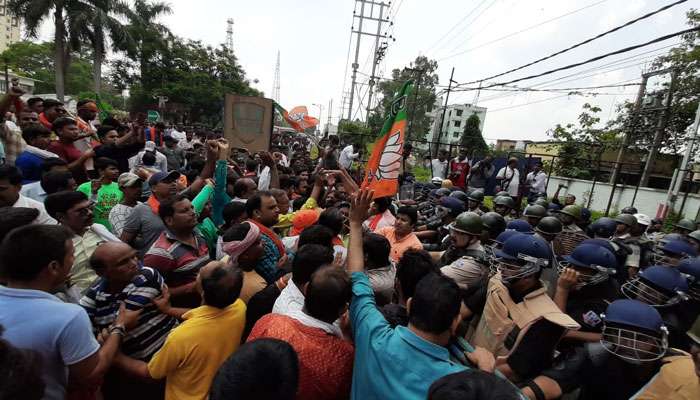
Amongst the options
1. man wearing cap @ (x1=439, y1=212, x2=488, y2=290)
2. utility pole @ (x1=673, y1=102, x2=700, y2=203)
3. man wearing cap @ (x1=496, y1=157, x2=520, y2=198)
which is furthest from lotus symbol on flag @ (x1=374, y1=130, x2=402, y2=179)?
utility pole @ (x1=673, y1=102, x2=700, y2=203)

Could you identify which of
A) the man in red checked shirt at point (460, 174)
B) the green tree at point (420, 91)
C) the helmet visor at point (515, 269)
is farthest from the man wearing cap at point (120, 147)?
the green tree at point (420, 91)

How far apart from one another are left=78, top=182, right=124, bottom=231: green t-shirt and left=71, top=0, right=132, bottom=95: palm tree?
Answer: 31.0 metres

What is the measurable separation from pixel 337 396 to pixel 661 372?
1.65 metres

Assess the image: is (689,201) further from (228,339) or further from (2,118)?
(2,118)

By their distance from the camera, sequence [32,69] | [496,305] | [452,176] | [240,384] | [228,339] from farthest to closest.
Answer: [32,69]
[452,176]
[496,305]
[228,339]
[240,384]

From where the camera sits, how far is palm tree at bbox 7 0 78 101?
2517 centimetres

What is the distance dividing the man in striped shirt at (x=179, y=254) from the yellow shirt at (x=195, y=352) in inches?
28.4

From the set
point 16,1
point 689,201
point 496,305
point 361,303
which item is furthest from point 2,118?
point 16,1

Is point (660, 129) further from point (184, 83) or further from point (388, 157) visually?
point (184, 83)

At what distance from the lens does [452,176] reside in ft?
35.8

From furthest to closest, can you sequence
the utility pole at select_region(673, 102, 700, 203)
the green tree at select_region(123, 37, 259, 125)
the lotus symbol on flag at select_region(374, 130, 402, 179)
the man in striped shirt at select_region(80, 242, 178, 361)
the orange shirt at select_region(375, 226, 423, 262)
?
the green tree at select_region(123, 37, 259, 125)
the utility pole at select_region(673, 102, 700, 203)
the orange shirt at select_region(375, 226, 423, 262)
the lotus symbol on flag at select_region(374, 130, 402, 179)
the man in striped shirt at select_region(80, 242, 178, 361)

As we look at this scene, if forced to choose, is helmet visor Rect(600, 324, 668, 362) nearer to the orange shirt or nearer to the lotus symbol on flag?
the lotus symbol on flag

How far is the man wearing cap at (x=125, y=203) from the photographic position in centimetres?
361

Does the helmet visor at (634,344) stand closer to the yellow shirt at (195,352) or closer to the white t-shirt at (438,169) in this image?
the yellow shirt at (195,352)
